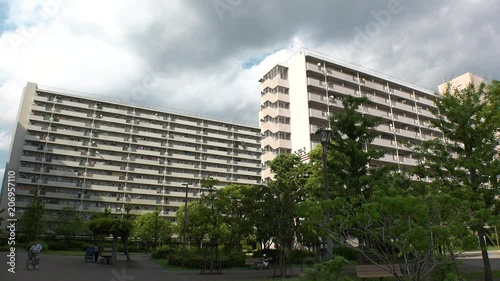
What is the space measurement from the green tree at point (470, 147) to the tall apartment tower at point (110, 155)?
178 feet

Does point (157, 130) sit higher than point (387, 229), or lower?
higher

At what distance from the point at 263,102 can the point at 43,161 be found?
44839 millimetres

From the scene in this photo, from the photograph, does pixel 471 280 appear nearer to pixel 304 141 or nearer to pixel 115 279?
pixel 115 279

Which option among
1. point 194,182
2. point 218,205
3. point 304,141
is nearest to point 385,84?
point 304,141

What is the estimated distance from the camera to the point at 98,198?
62812 millimetres

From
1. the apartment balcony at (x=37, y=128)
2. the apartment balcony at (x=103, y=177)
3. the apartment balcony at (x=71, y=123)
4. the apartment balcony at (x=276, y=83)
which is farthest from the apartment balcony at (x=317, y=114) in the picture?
the apartment balcony at (x=37, y=128)

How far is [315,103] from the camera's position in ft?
133

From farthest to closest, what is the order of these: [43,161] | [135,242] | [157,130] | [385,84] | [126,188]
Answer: [157,130], [126,188], [43,161], [135,242], [385,84]

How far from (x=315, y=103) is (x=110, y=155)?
46179mm

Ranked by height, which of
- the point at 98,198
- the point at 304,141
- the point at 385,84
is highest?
the point at 385,84

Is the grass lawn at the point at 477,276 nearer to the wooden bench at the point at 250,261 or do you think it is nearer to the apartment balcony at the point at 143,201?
the wooden bench at the point at 250,261

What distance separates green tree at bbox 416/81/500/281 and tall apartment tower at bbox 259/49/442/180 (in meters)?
21.7

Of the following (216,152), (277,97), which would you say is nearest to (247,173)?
(216,152)

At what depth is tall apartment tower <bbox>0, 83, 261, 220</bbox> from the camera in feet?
198
